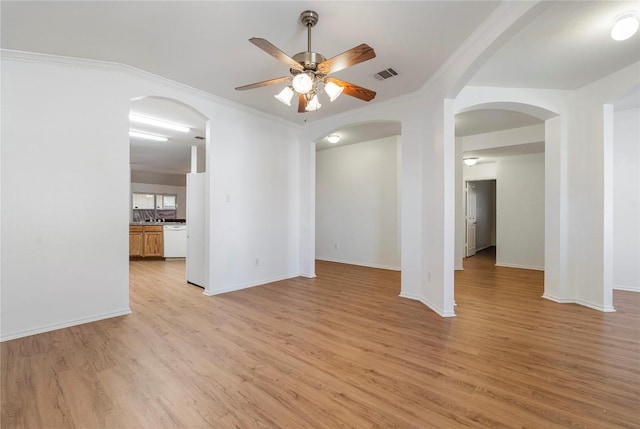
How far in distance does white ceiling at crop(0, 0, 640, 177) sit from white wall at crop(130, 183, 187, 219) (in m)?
9.71

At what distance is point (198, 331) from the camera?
297cm

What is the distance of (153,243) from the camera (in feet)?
24.5

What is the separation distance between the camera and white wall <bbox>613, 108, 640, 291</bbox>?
15.1 feet

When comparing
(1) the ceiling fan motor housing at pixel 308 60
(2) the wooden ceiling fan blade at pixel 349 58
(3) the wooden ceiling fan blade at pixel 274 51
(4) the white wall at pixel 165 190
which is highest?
(1) the ceiling fan motor housing at pixel 308 60

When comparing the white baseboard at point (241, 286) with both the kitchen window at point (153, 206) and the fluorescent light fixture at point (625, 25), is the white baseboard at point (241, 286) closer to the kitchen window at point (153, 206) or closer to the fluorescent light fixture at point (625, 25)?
the fluorescent light fixture at point (625, 25)

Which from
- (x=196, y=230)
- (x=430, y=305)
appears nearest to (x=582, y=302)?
(x=430, y=305)

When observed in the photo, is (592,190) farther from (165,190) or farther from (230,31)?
(165,190)

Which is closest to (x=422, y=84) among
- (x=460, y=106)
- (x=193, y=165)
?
(x=460, y=106)

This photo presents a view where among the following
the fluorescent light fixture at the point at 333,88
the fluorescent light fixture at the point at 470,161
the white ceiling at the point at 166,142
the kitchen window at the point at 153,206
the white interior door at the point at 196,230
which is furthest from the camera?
the kitchen window at the point at 153,206

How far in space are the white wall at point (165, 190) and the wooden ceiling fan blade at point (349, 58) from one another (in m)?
11.1

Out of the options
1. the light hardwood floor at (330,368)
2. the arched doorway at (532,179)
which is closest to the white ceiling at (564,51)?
the arched doorway at (532,179)

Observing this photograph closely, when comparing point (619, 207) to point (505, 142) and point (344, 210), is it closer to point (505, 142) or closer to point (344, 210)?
point (505, 142)

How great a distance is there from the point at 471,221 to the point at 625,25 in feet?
21.9

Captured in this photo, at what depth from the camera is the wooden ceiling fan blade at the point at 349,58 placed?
2090mm
